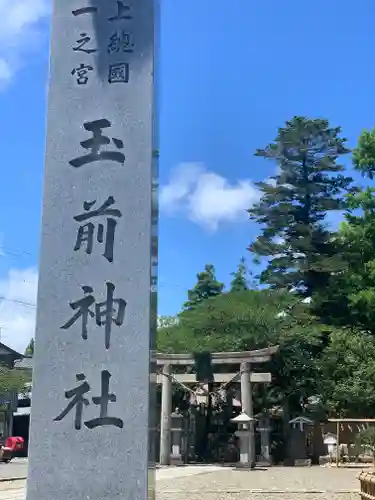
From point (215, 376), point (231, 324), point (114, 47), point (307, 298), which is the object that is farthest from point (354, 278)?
point (114, 47)

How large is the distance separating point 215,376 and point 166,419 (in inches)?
74.5

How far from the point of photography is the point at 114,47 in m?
4.44

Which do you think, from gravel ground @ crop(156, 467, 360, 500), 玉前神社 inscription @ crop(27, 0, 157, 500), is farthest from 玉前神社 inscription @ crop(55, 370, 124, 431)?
gravel ground @ crop(156, 467, 360, 500)

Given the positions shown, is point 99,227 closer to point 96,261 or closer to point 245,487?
point 96,261

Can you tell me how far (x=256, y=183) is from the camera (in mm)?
24609

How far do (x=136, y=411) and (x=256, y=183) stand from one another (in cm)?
2141

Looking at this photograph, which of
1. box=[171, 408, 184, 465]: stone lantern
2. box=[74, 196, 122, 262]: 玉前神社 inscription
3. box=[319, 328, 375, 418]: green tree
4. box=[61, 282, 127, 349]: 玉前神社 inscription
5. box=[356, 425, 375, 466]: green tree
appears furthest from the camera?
box=[319, 328, 375, 418]: green tree

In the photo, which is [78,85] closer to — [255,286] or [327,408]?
[327,408]

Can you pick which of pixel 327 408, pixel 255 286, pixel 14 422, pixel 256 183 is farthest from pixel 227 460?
pixel 14 422

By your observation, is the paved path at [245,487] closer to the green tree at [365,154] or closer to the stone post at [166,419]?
the stone post at [166,419]

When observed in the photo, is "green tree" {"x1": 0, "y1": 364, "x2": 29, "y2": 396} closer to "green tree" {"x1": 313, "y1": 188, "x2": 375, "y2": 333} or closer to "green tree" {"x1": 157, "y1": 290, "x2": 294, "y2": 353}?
"green tree" {"x1": 157, "y1": 290, "x2": 294, "y2": 353}

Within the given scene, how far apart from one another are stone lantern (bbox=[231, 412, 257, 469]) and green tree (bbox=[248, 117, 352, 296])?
8.10m

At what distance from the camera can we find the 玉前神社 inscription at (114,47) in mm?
4402

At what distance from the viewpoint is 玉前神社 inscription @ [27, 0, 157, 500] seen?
373 cm
